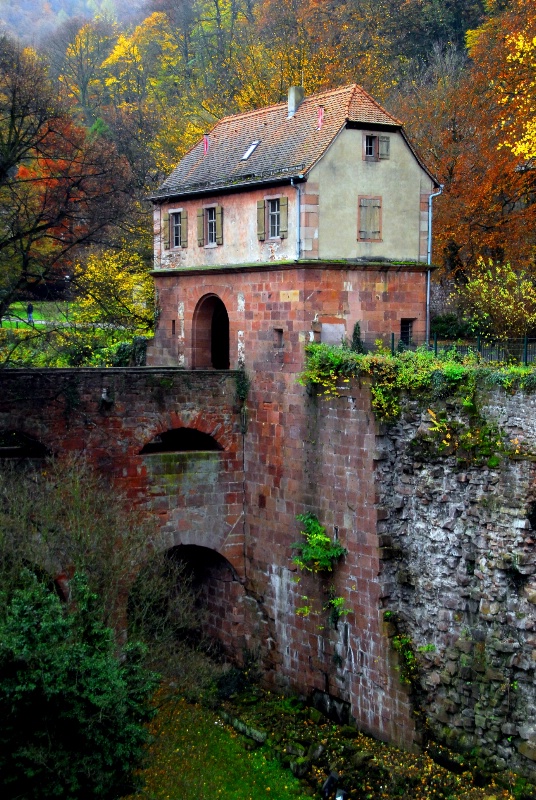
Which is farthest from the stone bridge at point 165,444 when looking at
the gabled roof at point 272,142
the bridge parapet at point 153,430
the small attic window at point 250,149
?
the small attic window at point 250,149

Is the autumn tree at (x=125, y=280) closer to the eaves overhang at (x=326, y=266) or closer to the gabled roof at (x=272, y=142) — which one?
the gabled roof at (x=272, y=142)

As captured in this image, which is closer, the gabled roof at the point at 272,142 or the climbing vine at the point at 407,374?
the climbing vine at the point at 407,374

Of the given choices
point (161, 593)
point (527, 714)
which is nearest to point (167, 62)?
point (161, 593)

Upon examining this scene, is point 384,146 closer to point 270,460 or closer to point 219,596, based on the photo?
point 270,460

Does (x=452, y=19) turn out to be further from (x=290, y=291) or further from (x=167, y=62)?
(x=290, y=291)

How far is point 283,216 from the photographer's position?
23359 mm

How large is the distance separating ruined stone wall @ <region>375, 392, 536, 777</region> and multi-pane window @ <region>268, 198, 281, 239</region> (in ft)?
19.7

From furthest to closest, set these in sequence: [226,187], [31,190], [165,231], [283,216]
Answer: [165,231], [31,190], [226,187], [283,216]

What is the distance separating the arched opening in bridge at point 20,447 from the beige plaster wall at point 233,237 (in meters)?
6.61

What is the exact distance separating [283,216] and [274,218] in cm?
55

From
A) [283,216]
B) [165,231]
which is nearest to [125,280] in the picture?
[165,231]

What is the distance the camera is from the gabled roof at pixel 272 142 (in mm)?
23328

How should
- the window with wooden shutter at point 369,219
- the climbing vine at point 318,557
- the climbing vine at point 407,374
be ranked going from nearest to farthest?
the climbing vine at point 407,374, the climbing vine at point 318,557, the window with wooden shutter at point 369,219

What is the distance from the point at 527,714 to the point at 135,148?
123ft
